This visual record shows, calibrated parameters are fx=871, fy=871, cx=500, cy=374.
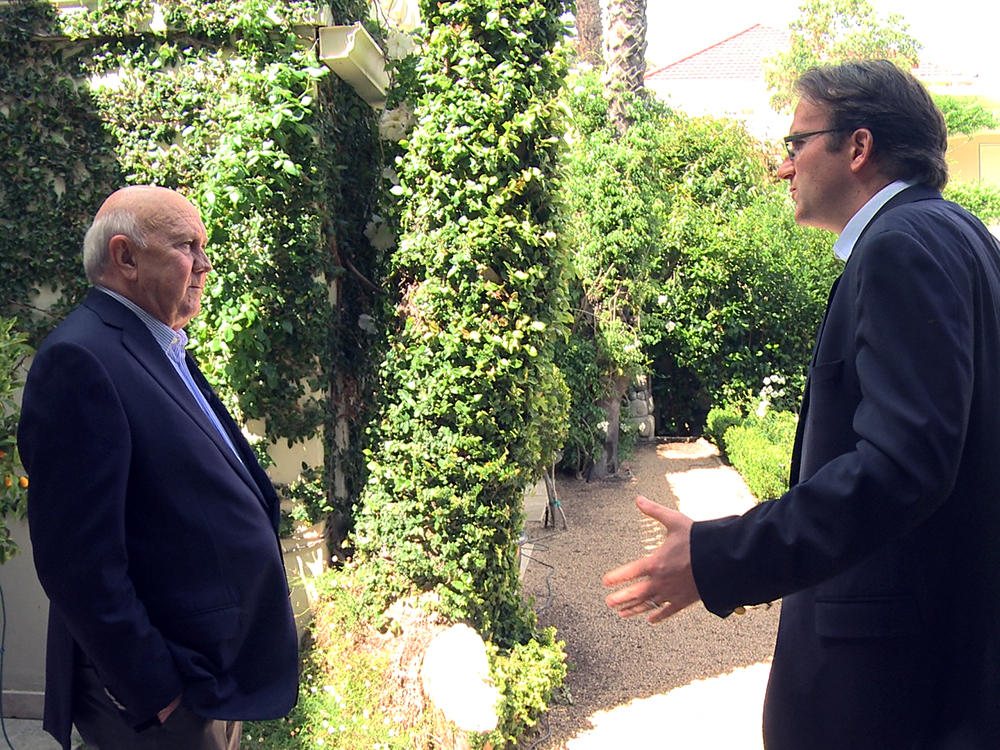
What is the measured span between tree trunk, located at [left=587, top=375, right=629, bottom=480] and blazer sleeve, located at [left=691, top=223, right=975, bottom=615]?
30.8 ft

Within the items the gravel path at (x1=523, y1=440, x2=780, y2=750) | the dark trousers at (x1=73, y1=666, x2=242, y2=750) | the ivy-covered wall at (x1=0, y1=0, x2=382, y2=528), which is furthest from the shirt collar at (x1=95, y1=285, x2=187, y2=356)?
the gravel path at (x1=523, y1=440, x2=780, y2=750)

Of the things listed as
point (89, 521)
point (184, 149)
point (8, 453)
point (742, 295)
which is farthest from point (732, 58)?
point (89, 521)

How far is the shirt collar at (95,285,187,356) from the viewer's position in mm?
2232

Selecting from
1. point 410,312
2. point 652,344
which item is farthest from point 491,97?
point 652,344

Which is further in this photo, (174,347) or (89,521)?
(174,347)

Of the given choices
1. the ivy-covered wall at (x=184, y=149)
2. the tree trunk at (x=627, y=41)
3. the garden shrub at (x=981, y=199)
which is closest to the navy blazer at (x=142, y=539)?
the ivy-covered wall at (x=184, y=149)

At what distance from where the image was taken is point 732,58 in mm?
27203

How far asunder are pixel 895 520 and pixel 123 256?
1892 mm

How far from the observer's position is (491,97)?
4.12m

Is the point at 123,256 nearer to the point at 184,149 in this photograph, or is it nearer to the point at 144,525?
the point at 144,525

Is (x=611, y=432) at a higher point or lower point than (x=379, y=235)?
lower

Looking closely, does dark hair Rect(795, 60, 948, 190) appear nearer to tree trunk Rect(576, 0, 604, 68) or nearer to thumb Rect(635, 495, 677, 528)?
thumb Rect(635, 495, 677, 528)

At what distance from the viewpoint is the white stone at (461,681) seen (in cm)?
393

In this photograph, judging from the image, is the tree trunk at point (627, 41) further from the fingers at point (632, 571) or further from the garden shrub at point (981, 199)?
the fingers at point (632, 571)
